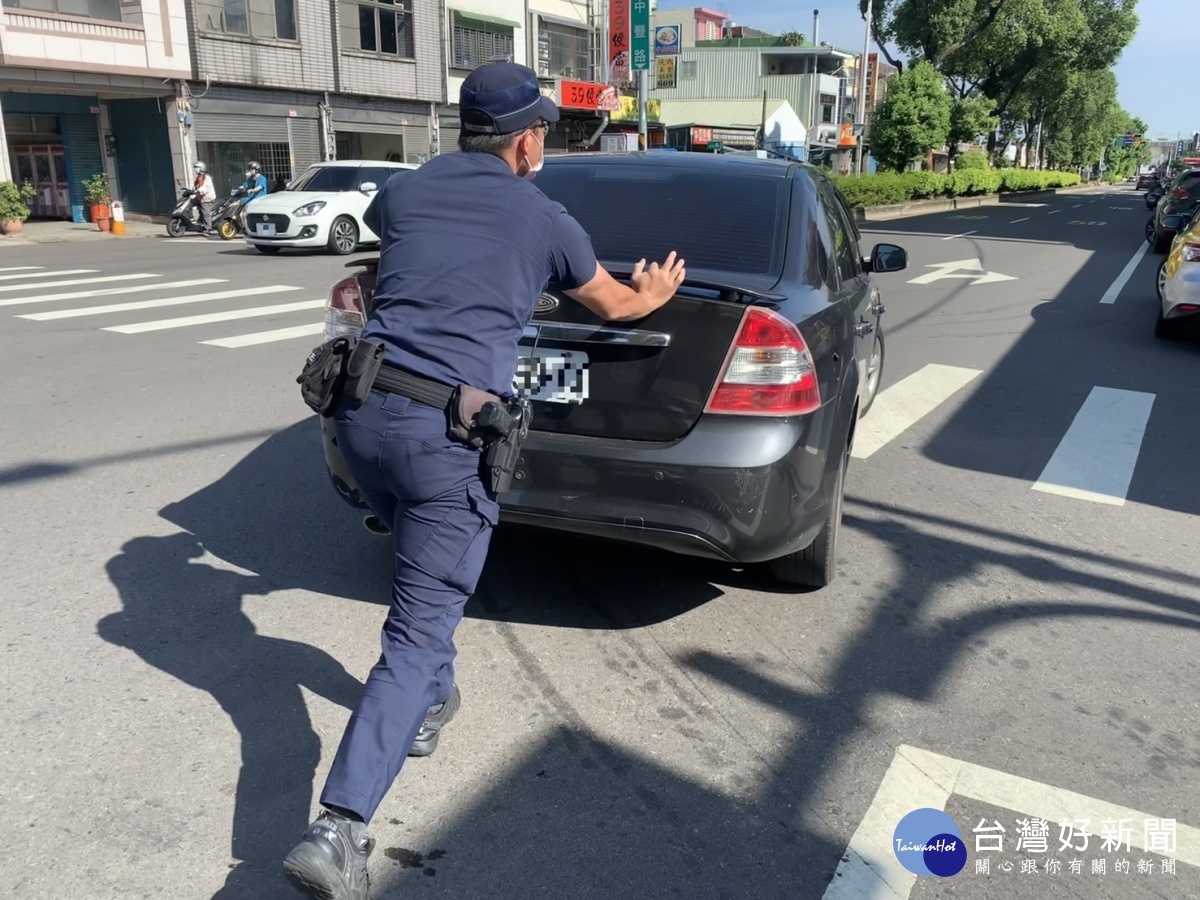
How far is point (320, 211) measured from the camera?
17.5 meters

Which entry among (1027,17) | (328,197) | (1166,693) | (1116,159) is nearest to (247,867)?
(1166,693)

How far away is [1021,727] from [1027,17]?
1880 inches

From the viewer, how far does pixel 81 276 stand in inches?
561

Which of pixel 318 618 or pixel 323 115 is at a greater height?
pixel 323 115

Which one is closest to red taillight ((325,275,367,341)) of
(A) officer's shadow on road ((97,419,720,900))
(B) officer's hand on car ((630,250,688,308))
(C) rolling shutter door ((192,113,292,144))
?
(A) officer's shadow on road ((97,419,720,900))

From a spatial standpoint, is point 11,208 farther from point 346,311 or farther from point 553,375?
point 553,375

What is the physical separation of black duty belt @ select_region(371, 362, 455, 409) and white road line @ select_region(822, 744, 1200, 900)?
1.48m

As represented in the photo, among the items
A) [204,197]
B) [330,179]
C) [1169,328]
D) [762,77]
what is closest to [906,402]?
[1169,328]

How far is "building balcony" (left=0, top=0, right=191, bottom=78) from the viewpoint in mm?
21953

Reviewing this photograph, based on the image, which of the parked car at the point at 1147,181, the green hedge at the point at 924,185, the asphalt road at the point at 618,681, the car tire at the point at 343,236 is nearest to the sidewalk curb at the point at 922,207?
the green hedge at the point at 924,185

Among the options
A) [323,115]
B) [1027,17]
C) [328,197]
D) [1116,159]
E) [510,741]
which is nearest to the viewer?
[510,741]

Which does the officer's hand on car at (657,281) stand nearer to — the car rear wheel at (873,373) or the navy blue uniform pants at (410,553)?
the navy blue uniform pants at (410,553)

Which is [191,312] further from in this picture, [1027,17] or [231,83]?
[1027,17]

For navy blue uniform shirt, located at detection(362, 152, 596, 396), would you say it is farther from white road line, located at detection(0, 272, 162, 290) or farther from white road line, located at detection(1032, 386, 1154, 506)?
white road line, located at detection(0, 272, 162, 290)
